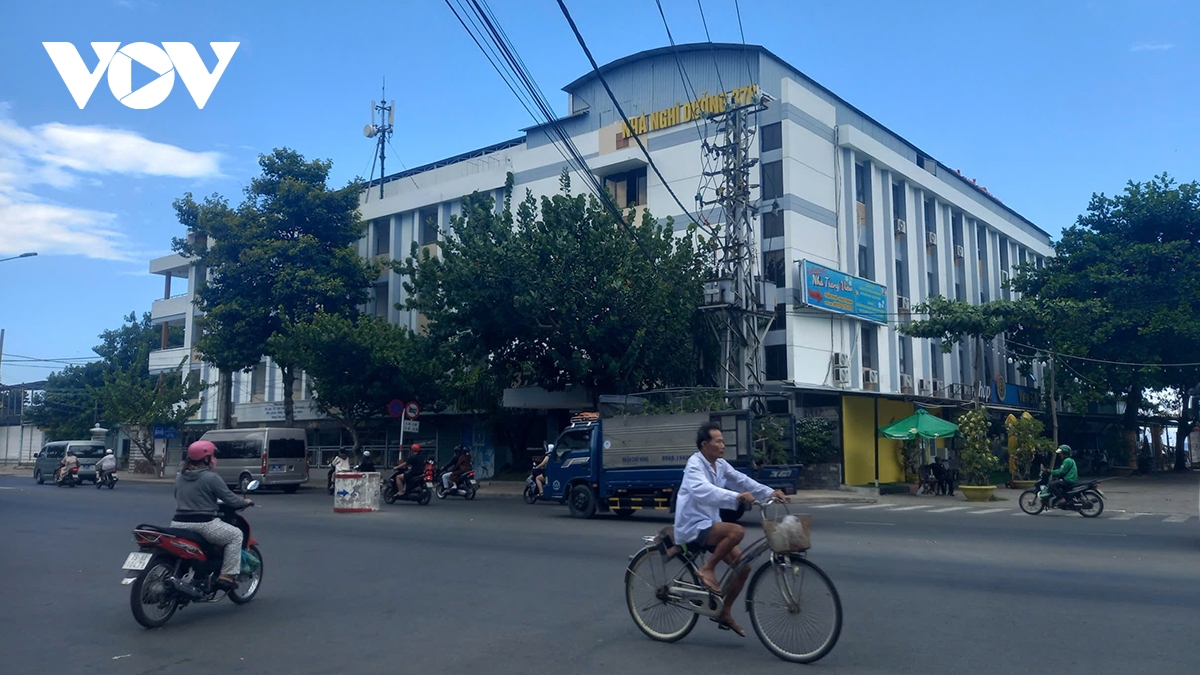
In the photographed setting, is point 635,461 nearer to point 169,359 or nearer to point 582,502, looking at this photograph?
point 582,502

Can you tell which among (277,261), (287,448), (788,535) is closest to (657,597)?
(788,535)

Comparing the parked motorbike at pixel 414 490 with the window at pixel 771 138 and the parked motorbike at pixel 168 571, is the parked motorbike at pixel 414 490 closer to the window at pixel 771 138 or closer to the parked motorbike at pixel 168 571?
the parked motorbike at pixel 168 571

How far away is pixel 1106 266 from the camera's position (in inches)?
1389

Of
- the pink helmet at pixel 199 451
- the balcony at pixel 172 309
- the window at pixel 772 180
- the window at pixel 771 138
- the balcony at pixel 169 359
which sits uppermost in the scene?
the window at pixel 771 138

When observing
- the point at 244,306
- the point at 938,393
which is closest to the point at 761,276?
the point at 938,393

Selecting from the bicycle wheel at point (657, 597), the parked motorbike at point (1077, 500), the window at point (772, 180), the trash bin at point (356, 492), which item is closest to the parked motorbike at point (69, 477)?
the trash bin at point (356, 492)

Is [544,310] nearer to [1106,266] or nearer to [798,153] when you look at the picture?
[798,153]

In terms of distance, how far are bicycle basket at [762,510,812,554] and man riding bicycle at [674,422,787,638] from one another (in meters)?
0.25

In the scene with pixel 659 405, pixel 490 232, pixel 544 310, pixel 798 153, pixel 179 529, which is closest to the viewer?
pixel 179 529

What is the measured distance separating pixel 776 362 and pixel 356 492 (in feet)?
47.5

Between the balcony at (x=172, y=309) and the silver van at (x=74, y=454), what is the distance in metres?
12.2

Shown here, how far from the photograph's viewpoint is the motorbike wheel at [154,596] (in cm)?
714

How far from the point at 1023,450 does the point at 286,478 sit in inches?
944

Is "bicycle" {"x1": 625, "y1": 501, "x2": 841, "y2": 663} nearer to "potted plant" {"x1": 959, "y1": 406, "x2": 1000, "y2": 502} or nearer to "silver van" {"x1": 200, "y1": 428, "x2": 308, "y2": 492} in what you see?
"potted plant" {"x1": 959, "y1": 406, "x2": 1000, "y2": 502}
